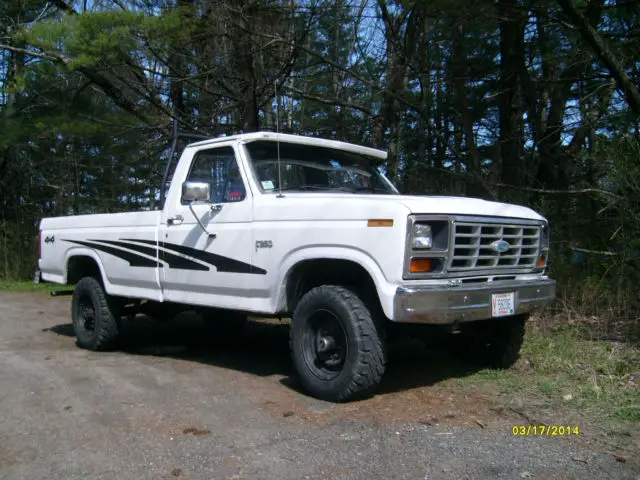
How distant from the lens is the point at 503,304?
475 cm

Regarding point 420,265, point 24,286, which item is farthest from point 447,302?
point 24,286

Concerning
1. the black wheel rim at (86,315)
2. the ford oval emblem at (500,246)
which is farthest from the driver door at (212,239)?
the ford oval emblem at (500,246)

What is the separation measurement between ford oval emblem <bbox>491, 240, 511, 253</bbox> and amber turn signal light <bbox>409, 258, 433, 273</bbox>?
649mm

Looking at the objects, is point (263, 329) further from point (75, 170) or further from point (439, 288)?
point (75, 170)

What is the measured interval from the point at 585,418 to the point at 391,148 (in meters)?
7.16

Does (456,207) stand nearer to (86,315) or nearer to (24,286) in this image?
(86,315)

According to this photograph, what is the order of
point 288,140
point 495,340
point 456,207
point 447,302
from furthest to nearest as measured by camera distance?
point 288,140 → point 495,340 → point 456,207 → point 447,302

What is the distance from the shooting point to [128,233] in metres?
6.62

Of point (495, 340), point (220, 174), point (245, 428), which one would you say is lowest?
point (245, 428)

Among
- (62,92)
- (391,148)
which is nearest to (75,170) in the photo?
(62,92)

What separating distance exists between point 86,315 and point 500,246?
15.7ft

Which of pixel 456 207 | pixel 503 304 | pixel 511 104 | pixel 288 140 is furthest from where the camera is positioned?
pixel 511 104
